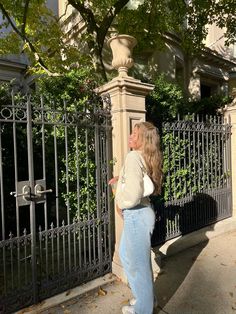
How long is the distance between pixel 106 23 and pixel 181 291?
18.8 ft

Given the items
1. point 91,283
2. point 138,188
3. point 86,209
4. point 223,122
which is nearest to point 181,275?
point 91,283

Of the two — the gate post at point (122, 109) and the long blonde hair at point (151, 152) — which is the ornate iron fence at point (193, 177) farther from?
the long blonde hair at point (151, 152)

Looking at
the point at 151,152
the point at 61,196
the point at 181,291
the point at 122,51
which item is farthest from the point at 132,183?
the point at 122,51

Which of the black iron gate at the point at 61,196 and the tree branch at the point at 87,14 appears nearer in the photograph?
the black iron gate at the point at 61,196

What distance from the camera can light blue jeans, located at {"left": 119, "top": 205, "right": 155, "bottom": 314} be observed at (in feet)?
8.86

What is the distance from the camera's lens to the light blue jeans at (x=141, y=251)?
8.86ft

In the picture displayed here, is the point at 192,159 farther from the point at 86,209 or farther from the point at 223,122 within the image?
the point at 86,209

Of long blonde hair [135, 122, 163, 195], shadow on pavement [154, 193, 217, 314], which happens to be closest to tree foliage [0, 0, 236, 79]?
shadow on pavement [154, 193, 217, 314]

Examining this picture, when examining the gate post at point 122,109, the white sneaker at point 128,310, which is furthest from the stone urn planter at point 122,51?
the white sneaker at point 128,310

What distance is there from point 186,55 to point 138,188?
31.3 feet

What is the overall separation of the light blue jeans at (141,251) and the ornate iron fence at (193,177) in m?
2.09

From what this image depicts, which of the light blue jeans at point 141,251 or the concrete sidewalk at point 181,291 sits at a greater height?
the light blue jeans at point 141,251

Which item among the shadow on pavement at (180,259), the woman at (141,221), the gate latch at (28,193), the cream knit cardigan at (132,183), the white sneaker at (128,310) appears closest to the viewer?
the cream knit cardigan at (132,183)

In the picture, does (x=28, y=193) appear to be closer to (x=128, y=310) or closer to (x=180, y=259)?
(x=128, y=310)
